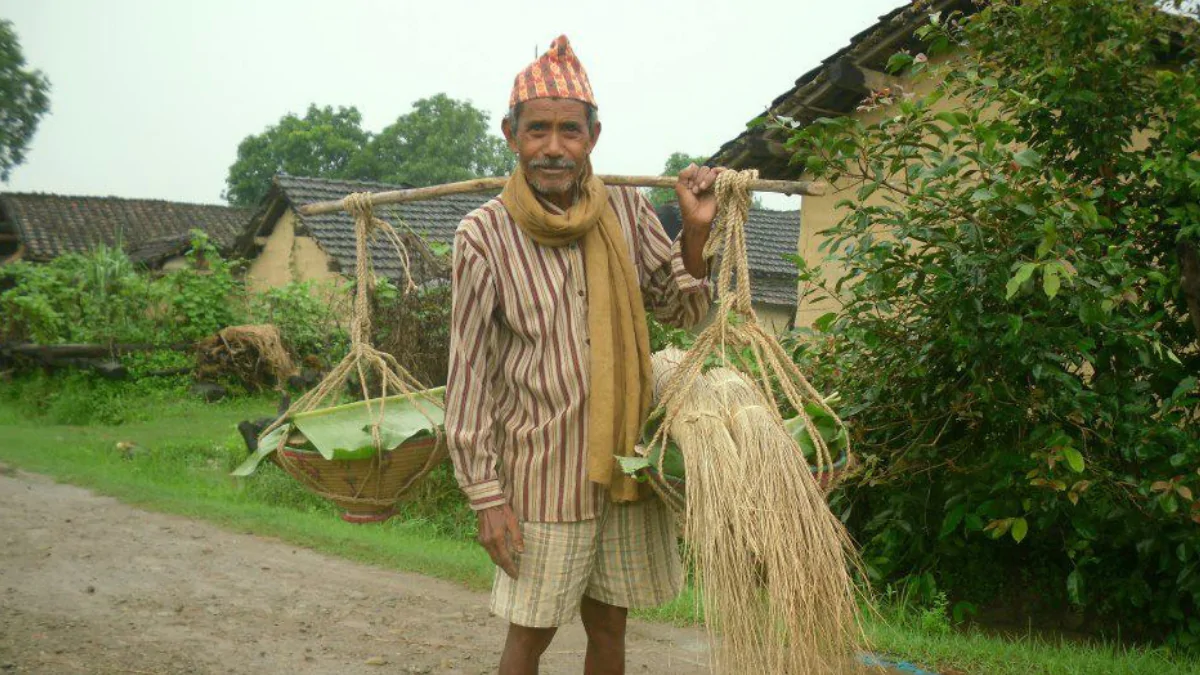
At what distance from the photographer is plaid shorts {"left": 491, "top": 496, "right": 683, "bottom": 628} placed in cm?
266

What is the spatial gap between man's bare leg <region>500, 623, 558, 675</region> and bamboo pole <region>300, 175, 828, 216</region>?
1173 mm

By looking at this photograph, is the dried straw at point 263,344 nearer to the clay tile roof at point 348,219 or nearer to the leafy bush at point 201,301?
the leafy bush at point 201,301

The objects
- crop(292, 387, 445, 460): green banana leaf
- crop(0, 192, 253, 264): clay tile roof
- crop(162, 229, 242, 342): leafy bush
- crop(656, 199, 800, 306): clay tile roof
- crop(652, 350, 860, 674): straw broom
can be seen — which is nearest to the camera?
crop(652, 350, 860, 674): straw broom

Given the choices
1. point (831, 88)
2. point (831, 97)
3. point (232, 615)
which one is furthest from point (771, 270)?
point (232, 615)

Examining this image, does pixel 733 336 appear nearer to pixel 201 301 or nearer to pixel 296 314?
pixel 296 314

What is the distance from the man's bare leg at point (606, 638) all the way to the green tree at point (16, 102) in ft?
130

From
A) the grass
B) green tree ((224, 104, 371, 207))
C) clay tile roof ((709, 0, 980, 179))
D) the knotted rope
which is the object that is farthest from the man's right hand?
green tree ((224, 104, 371, 207))

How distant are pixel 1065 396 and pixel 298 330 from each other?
12.6m

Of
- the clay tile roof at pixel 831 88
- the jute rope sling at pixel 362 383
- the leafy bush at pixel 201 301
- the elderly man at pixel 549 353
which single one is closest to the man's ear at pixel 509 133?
the elderly man at pixel 549 353

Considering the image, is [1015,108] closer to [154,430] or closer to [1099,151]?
[1099,151]

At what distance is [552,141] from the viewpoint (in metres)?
2.62

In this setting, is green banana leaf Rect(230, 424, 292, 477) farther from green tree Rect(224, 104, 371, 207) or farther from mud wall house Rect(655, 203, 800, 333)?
green tree Rect(224, 104, 371, 207)

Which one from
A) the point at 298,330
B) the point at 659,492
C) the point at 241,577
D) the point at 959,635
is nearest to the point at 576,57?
the point at 659,492

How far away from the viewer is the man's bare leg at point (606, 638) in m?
2.83
